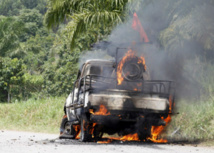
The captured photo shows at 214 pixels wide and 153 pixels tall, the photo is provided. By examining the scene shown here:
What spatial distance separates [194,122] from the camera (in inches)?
466

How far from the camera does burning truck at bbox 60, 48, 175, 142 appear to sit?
8836mm

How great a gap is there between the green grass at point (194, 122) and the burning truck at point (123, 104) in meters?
1.86

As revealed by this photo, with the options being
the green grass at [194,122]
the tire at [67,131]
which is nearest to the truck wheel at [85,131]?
the tire at [67,131]

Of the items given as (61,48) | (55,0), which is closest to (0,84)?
(61,48)

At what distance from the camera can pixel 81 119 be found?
373 inches

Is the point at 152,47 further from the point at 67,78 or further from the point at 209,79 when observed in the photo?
the point at 67,78

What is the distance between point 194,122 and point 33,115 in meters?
9.13

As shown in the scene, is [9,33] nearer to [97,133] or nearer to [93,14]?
[93,14]

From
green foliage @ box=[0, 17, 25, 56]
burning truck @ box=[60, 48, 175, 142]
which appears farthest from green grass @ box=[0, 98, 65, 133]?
green foliage @ box=[0, 17, 25, 56]

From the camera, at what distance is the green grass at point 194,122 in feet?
37.1

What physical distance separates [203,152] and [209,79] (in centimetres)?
603

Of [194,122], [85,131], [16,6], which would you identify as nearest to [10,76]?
[194,122]

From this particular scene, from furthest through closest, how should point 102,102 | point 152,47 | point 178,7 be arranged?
point 178,7
point 152,47
point 102,102

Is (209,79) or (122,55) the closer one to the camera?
(122,55)
